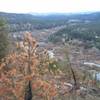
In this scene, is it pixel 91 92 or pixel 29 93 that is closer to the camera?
pixel 29 93

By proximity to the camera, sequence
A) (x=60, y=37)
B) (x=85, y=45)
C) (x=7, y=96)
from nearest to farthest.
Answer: (x=7, y=96) → (x=85, y=45) → (x=60, y=37)

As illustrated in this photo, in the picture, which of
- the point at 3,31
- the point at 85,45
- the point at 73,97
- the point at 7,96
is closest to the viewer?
the point at 7,96

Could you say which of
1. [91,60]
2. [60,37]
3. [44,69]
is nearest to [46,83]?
[44,69]

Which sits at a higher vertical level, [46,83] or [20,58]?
[20,58]

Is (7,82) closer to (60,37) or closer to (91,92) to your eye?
(91,92)

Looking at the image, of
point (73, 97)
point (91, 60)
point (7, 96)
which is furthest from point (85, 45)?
point (7, 96)

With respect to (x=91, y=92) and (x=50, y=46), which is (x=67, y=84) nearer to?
(x=91, y=92)

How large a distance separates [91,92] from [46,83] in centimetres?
2403

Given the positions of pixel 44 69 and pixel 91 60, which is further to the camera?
pixel 91 60

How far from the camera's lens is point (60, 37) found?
150 meters

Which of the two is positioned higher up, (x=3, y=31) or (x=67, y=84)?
(x=3, y=31)

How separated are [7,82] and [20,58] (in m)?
2.07

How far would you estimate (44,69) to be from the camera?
24.5m

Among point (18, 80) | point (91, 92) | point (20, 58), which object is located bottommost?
point (91, 92)
